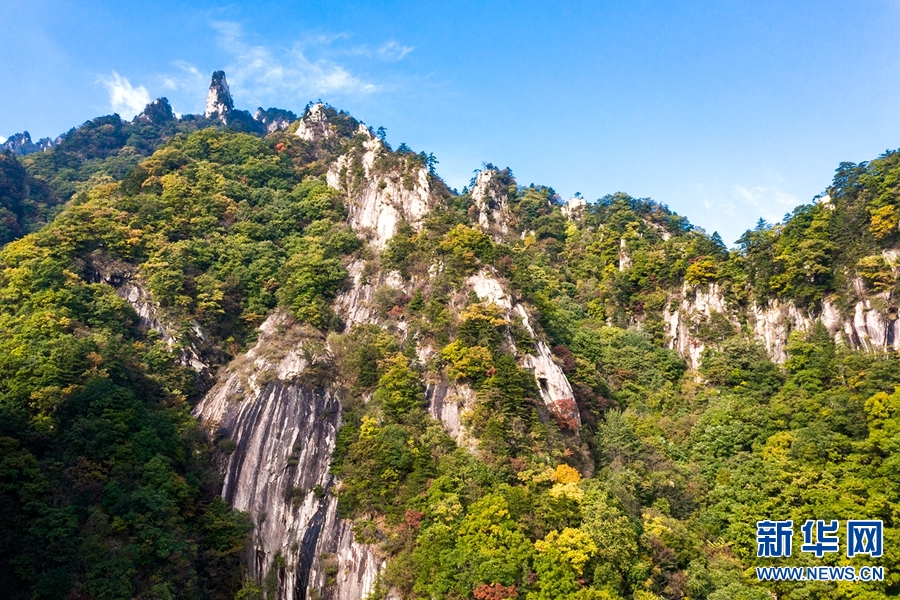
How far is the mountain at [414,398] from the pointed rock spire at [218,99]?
178 feet

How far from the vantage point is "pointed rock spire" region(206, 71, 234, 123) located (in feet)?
314

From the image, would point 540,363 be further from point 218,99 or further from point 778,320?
point 218,99

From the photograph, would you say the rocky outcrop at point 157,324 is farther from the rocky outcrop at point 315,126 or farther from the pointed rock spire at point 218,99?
the pointed rock spire at point 218,99

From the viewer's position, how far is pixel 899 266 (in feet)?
106

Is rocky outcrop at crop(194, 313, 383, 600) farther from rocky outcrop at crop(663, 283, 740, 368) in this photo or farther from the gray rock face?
the gray rock face

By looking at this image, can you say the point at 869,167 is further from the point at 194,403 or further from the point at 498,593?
the point at 194,403

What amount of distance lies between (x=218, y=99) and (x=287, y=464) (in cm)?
8715

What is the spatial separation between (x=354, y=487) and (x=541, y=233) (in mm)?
39633

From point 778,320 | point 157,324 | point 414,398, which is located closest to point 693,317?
point 778,320

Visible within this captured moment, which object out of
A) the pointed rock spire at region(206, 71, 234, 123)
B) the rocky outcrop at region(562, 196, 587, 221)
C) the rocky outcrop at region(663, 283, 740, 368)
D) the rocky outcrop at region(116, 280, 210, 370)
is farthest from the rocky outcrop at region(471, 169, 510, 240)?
the pointed rock spire at region(206, 71, 234, 123)

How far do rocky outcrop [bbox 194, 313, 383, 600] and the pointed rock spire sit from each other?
74607 mm

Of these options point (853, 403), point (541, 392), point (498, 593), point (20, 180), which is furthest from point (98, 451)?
point (20, 180)

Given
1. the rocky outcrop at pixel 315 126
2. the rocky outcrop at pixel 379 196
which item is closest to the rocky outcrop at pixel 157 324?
the rocky outcrop at pixel 379 196

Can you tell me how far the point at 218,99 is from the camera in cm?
9694
